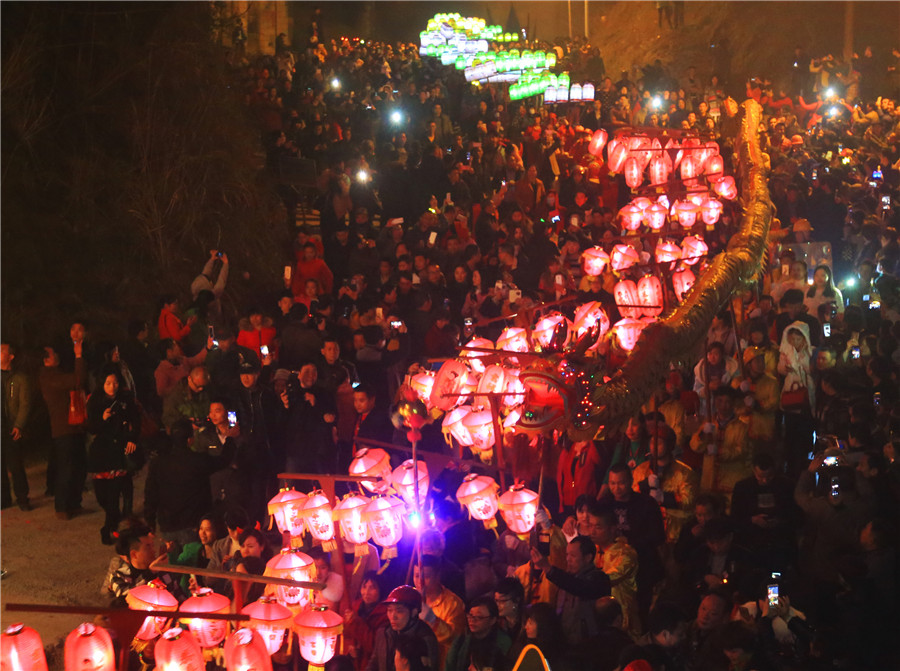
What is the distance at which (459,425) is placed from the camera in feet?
24.1

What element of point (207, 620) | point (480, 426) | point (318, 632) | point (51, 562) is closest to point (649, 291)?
point (480, 426)

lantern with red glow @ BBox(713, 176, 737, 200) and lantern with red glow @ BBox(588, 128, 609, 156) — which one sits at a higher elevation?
lantern with red glow @ BBox(588, 128, 609, 156)

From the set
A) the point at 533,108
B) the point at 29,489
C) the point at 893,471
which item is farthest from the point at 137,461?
the point at 533,108

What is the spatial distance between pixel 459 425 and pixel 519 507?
91 cm

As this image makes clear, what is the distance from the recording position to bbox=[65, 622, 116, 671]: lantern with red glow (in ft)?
17.2

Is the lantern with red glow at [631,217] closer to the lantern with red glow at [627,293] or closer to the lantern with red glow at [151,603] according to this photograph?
the lantern with red glow at [627,293]

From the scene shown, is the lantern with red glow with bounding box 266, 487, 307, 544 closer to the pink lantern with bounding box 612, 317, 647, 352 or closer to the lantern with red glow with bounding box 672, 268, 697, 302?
the pink lantern with bounding box 612, 317, 647, 352

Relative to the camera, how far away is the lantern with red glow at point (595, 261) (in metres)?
11.4

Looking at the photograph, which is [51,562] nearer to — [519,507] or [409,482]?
[409,482]

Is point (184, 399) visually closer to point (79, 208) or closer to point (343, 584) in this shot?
point (343, 584)

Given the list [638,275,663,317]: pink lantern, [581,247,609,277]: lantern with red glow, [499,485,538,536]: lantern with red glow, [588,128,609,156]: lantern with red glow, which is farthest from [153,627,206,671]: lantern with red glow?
[588,128,609,156]: lantern with red glow

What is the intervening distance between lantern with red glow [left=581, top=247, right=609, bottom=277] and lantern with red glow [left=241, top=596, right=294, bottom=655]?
684cm

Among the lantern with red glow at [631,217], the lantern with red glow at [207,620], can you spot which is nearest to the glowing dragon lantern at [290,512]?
the lantern with red glow at [207,620]

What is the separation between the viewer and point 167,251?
1360 cm
